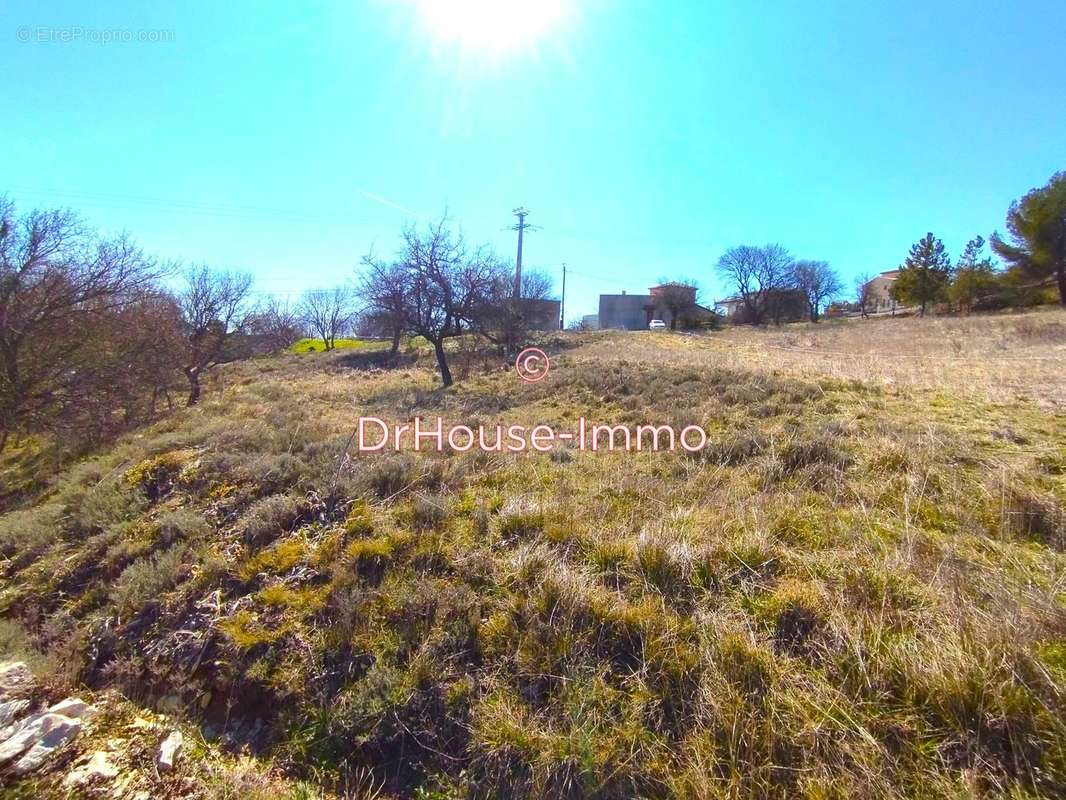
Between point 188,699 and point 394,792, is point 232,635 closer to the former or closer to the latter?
point 188,699

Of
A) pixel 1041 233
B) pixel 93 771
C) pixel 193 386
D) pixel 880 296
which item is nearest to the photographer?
pixel 93 771

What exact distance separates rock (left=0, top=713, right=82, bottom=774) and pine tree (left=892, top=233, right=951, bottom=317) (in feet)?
163

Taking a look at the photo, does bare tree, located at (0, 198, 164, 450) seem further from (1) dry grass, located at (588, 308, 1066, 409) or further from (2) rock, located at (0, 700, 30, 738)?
(1) dry grass, located at (588, 308, 1066, 409)

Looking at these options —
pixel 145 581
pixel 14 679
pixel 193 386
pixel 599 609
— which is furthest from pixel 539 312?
pixel 14 679

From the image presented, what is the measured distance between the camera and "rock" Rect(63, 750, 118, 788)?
225 centimetres

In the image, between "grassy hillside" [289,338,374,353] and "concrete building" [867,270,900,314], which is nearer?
"grassy hillside" [289,338,374,353]

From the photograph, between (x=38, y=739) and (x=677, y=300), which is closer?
(x=38, y=739)

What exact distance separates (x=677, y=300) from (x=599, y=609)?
44.6 metres

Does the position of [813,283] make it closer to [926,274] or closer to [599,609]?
[926,274]

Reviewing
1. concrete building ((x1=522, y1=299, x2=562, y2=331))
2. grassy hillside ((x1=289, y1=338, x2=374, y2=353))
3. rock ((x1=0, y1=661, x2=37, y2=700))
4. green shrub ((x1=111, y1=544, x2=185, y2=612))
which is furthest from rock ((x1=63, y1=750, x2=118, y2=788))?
grassy hillside ((x1=289, y1=338, x2=374, y2=353))

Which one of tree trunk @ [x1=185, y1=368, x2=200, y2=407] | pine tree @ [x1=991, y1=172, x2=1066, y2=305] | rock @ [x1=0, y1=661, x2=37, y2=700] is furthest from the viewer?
pine tree @ [x1=991, y1=172, x2=1066, y2=305]

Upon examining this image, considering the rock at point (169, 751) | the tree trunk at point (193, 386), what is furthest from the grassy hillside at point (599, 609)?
the tree trunk at point (193, 386)

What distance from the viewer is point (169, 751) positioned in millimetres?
2404

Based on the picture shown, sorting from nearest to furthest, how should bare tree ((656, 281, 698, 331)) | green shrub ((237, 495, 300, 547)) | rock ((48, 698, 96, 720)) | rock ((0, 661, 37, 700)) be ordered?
rock ((48, 698, 96, 720)) → rock ((0, 661, 37, 700)) → green shrub ((237, 495, 300, 547)) → bare tree ((656, 281, 698, 331))
